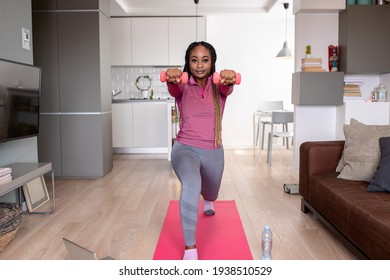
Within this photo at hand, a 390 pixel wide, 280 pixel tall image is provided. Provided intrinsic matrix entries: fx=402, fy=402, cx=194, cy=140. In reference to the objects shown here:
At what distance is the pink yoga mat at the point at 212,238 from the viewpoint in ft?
7.98

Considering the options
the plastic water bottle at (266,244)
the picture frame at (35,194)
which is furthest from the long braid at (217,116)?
the picture frame at (35,194)

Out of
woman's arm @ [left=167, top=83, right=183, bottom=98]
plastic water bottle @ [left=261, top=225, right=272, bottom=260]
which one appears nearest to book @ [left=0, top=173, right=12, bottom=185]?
woman's arm @ [left=167, top=83, right=183, bottom=98]

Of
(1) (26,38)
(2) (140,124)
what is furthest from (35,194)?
(2) (140,124)

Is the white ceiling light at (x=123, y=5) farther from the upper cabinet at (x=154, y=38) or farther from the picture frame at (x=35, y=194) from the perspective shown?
the picture frame at (x=35, y=194)

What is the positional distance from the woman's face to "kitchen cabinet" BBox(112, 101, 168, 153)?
4.44 metres

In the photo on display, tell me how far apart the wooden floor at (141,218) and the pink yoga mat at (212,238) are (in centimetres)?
6

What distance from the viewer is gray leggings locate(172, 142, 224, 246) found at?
7.32ft

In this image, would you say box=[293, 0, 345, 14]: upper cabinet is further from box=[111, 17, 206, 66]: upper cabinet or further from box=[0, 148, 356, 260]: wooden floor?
box=[111, 17, 206, 66]: upper cabinet

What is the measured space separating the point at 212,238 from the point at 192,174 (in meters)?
0.66

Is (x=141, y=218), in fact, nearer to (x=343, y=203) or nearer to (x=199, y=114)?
(x=199, y=114)

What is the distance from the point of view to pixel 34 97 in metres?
3.39

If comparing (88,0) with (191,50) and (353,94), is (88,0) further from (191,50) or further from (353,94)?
(353,94)

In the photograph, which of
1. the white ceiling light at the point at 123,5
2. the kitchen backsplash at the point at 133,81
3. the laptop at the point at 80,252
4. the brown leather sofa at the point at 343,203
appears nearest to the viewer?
the laptop at the point at 80,252

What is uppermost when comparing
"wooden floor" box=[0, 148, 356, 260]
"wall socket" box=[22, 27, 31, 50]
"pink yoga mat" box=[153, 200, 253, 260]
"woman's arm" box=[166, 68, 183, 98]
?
"wall socket" box=[22, 27, 31, 50]
